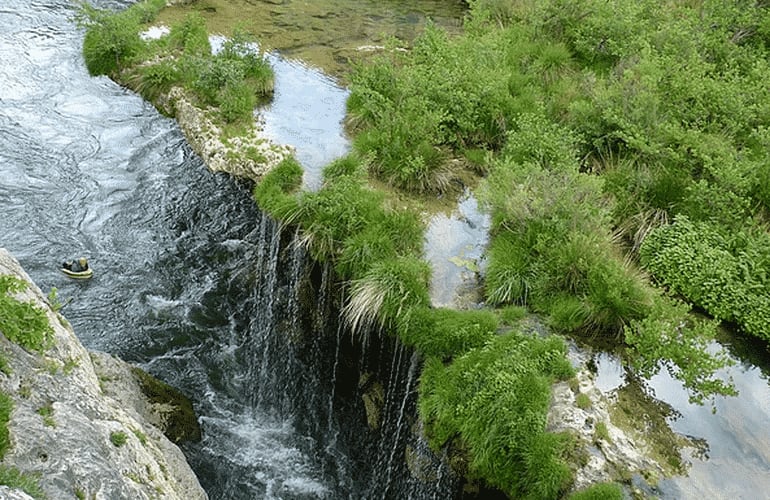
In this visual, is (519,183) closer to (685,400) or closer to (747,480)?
(685,400)

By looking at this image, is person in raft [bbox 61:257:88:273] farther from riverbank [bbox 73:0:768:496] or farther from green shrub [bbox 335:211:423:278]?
green shrub [bbox 335:211:423:278]

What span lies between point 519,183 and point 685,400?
413cm

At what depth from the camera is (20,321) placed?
646 centimetres

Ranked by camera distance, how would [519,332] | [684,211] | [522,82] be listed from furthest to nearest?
[522,82]
[684,211]
[519,332]

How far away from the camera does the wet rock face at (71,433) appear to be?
5.42 meters

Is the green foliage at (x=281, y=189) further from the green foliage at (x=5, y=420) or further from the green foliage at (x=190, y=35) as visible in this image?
the green foliage at (x=190, y=35)

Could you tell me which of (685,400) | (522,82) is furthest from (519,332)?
(522,82)

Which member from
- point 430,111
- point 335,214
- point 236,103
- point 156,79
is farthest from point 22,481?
point 156,79

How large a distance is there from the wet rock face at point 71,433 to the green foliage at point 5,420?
0.05m

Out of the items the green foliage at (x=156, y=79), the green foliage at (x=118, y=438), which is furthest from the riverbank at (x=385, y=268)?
the green foliage at (x=156, y=79)

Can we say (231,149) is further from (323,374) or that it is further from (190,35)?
(190,35)

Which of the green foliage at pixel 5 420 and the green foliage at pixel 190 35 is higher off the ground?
the green foliage at pixel 5 420

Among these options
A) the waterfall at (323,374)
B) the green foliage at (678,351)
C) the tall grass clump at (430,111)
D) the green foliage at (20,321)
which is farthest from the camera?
the tall grass clump at (430,111)

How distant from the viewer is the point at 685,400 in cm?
797
